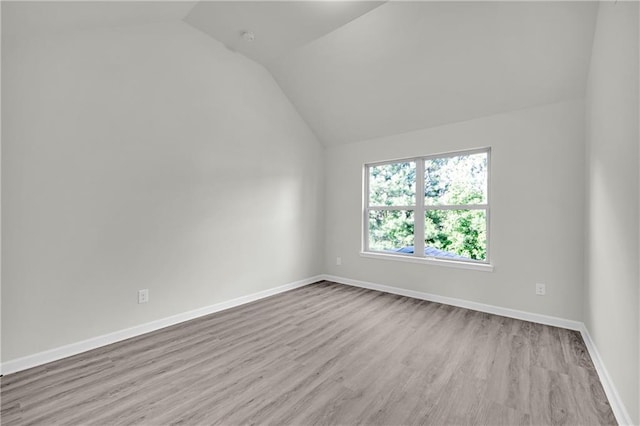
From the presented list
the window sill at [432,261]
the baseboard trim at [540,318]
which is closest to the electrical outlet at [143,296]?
the baseboard trim at [540,318]

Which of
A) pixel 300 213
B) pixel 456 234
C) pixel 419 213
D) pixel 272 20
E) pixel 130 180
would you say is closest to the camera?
pixel 130 180

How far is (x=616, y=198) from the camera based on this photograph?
6.02ft

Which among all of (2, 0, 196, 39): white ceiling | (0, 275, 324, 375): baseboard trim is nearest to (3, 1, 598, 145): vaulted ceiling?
(2, 0, 196, 39): white ceiling

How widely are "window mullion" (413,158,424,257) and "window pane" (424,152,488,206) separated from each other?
6 cm

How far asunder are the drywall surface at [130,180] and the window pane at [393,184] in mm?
1504

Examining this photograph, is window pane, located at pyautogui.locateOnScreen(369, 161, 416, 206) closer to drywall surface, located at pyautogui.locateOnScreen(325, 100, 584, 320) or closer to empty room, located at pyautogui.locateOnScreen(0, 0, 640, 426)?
empty room, located at pyautogui.locateOnScreen(0, 0, 640, 426)

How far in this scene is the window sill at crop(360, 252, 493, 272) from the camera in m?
3.47

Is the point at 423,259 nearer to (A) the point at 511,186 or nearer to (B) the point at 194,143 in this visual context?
(A) the point at 511,186

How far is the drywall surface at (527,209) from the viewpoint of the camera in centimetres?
294

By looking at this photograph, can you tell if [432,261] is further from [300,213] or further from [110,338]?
[110,338]

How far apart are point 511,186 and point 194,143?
3557 mm

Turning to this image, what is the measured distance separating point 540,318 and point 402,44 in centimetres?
322

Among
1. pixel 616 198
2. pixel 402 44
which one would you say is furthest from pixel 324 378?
pixel 402 44

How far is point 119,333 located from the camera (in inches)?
104
